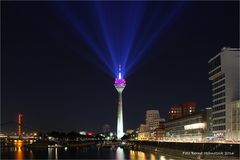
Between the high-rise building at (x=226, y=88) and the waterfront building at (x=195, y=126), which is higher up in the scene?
the high-rise building at (x=226, y=88)

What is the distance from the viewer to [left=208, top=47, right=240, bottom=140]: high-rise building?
Result: 396 ft

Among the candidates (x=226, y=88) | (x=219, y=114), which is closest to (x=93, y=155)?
(x=219, y=114)

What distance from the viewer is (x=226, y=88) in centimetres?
12362

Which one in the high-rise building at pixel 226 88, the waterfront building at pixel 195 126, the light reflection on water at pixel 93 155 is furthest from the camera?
the waterfront building at pixel 195 126

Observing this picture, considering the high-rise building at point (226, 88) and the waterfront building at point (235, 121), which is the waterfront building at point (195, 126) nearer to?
the high-rise building at point (226, 88)

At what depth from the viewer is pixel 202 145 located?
8650cm

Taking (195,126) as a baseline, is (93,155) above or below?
below

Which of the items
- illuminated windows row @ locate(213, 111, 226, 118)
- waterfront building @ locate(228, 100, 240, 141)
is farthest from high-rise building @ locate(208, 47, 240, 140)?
waterfront building @ locate(228, 100, 240, 141)

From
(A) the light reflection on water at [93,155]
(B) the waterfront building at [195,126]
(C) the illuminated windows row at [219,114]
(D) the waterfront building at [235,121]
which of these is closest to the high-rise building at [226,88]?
(C) the illuminated windows row at [219,114]

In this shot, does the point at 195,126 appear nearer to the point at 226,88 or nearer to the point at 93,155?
the point at 226,88

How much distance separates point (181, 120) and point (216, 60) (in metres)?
71.3

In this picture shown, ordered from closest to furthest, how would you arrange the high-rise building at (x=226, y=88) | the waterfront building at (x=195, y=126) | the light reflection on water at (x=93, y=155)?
the light reflection on water at (x=93, y=155) → the high-rise building at (x=226, y=88) → the waterfront building at (x=195, y=126)

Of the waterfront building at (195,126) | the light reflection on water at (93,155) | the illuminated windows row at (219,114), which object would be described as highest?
the illuminated windows row at (219,114)

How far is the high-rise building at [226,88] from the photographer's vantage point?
121m
